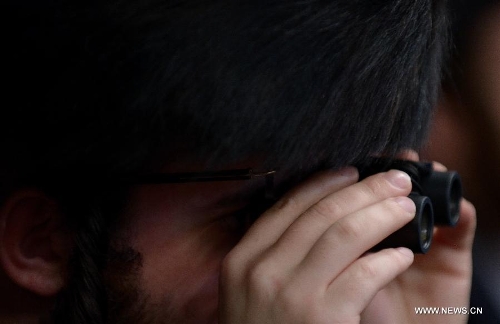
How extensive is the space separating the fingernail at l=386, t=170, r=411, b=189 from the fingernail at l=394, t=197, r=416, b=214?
3 cm

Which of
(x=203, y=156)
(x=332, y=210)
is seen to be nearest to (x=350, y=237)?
(x=332, y=210)

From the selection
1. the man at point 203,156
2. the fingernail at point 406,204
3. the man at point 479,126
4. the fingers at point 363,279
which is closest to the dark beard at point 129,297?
the man at point 203,156

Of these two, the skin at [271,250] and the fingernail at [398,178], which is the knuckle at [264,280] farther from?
the fingernail at [398,178]

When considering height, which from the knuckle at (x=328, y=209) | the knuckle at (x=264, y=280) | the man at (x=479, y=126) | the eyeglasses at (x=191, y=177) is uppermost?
the eyeglasses at (x=191, y=177)

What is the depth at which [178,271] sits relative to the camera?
964 mm

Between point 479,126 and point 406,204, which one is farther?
point 479,126

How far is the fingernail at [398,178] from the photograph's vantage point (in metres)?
0.97

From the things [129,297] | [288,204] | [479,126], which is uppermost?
[288,204]

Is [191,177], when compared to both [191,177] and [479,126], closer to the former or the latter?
[191,177]

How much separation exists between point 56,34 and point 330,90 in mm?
344

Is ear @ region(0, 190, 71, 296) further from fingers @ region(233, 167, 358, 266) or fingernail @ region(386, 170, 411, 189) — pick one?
fingernail @ region(386, 170, 411, 189)

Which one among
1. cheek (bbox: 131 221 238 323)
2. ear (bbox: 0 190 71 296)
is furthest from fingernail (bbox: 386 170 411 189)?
ear (bbox: 0 190 71 296)

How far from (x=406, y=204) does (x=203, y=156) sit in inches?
10.7

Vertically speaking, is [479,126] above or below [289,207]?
below
